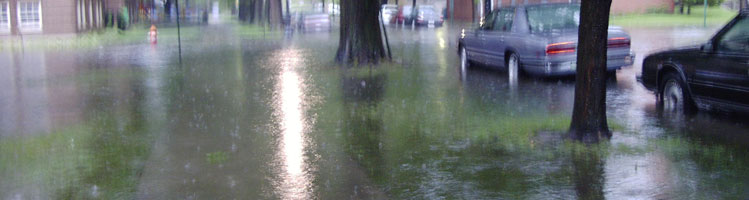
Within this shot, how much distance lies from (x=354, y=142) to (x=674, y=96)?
14.0ft

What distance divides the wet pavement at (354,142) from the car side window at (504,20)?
0.89 metres

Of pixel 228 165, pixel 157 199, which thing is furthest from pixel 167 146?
pixel 157 199

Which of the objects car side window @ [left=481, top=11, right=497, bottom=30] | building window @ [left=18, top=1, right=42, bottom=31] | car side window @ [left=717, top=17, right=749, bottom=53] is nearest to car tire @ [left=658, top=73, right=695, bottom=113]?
car side window @ [left=717, top=17, right=749, bottom=53]

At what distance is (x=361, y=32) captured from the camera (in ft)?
60.2

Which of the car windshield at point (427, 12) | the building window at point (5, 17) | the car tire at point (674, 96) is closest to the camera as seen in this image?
the car tire at point (674, 96)

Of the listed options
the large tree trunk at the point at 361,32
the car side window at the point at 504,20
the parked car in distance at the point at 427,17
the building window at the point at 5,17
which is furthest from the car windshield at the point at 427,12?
the car side window at the point at 504,20

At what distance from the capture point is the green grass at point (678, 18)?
39812 mm

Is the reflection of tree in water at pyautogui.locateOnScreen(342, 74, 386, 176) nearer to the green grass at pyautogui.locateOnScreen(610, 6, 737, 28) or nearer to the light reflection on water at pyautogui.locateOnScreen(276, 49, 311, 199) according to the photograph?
the light reflection on water at pyautogui.locateOnScreen(276, 49, 311, 199)

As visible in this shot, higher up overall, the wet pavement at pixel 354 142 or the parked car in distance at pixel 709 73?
the parked car in distance at pixel 709 73

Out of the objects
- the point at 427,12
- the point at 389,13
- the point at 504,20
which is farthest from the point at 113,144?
the point at 389,13

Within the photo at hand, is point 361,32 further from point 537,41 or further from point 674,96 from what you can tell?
point 674,96

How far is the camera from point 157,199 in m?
6.57

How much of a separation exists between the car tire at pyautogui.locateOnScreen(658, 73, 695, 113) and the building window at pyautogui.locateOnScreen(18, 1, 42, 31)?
126 ft

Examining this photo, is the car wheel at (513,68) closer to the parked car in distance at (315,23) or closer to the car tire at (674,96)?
the car tire at (674,96)
